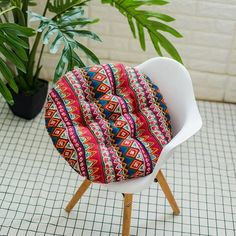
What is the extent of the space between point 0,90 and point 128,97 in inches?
20.1

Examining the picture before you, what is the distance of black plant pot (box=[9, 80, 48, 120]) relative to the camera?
2.45 meters

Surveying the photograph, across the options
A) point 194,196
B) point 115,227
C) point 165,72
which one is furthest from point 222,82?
point 115,227

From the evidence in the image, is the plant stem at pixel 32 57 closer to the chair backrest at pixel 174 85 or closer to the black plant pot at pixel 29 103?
the black plant pot at pixel 29 103

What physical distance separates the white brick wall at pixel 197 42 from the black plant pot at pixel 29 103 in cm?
35

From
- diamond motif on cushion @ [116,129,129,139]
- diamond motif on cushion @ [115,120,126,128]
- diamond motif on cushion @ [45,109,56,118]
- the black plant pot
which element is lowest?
the black plant pot

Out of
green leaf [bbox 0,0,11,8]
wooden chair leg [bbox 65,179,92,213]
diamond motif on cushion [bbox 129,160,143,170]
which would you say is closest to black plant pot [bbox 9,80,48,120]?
green leaf [bbox 0,0,11,8]

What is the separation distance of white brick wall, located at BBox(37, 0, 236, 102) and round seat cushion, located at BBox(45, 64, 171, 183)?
0.87 meters

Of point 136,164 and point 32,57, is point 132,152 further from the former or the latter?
point 32,57

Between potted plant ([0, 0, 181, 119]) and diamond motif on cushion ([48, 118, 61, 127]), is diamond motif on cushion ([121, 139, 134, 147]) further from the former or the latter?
potted plant ([0, 0, 181, 119])

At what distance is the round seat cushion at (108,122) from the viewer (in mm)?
1592

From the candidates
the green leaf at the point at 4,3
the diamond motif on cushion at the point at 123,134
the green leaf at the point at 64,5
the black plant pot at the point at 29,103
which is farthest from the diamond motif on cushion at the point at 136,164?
the green leaf at the point at 4,3

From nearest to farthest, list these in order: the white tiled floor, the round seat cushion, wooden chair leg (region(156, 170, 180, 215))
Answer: the round seat cushion, wooden chair leg (region(156, 170, 180, 215)), the white tiled floor

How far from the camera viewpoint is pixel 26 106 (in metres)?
2.48

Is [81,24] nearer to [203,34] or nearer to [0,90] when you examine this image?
[0,90]
